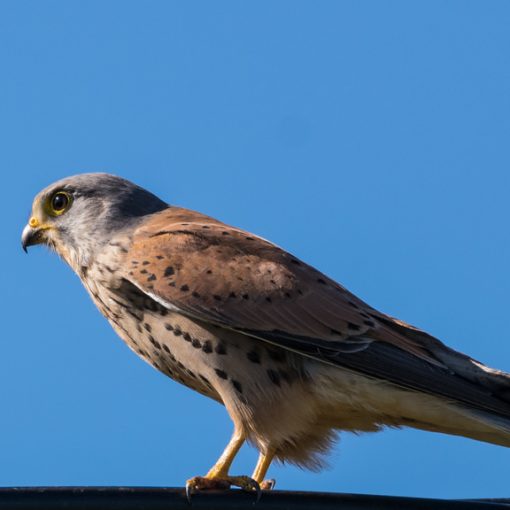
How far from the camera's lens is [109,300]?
4711 millimetres

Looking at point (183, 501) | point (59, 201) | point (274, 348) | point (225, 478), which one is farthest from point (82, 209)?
point (183, 501)

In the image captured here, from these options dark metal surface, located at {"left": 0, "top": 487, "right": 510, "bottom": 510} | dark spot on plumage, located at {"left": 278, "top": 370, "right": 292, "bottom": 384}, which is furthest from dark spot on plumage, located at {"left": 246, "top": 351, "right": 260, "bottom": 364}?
dark metal surface, located at {"left": 0, "top": 487, "right": 510, "bottom": 510}

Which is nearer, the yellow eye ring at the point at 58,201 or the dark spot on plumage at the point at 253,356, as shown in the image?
the dark spot on plumage at the point at 253,356

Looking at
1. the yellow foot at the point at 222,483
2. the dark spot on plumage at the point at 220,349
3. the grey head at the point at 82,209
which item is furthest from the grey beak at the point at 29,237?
the yellow foot at the point at 222,483

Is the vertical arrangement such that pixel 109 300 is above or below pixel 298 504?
above

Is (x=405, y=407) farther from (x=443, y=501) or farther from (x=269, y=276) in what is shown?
(x=443, y=501)

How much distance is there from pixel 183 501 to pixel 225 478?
1.18 metres

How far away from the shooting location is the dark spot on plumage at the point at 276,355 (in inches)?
175

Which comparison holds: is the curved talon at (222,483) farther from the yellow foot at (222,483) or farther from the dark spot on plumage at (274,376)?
the dark spot on plumage at (274,376)

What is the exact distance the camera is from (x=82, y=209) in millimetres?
5340

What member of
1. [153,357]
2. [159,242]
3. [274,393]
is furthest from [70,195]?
[274,393]

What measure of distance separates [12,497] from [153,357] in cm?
202

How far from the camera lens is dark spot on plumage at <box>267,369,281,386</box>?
437cm

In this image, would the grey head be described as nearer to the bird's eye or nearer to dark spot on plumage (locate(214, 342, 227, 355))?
the bird's eye
